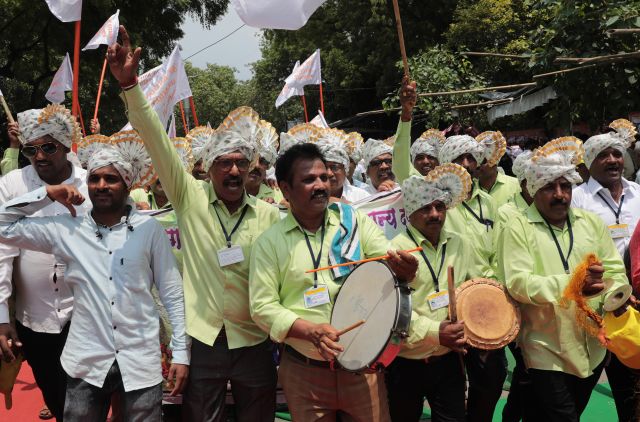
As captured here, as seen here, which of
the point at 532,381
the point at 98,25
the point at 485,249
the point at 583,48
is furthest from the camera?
the point at 98,25

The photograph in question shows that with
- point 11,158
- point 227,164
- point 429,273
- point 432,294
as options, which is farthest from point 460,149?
point 11,158

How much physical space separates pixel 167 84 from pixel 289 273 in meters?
5.33

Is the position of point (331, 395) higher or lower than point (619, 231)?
higher

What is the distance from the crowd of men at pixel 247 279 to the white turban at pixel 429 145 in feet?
7.64

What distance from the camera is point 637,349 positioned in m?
4.24

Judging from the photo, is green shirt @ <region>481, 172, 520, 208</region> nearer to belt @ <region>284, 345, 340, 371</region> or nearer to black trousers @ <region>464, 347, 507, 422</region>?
black trousers @ <region>464, 347, 507, 422</region>

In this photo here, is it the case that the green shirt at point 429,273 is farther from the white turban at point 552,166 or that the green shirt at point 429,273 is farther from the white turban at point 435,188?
the white turban at point 552,166

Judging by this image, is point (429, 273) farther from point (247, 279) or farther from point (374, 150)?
point (374, 150)

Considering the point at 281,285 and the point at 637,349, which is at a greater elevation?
the point at 281,285

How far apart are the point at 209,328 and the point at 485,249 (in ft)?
7.37

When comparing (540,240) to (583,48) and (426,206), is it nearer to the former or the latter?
(426,206)

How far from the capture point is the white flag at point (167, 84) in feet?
27.0

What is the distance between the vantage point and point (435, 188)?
457 cm

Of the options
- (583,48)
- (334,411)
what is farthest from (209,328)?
(583,48)
